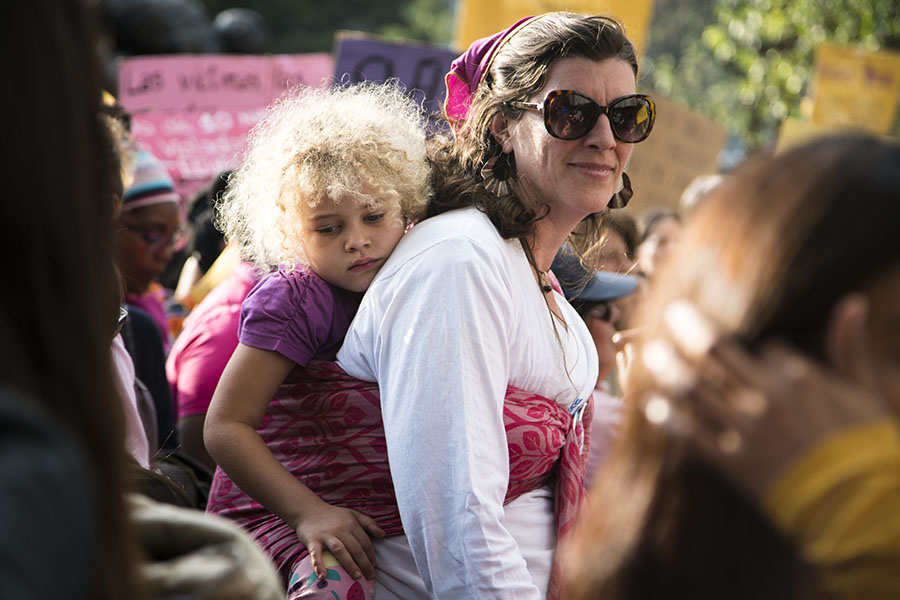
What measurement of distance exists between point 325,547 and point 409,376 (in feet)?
1.44

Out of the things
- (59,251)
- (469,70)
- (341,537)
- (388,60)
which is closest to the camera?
(59,251)

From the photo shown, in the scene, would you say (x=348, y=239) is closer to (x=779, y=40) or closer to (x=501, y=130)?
(x=501, y=130)

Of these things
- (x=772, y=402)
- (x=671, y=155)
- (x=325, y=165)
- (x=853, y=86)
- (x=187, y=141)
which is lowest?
(x=187, y=141)

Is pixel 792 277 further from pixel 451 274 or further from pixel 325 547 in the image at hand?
pixel 325 547

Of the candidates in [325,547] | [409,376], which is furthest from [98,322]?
[325,547]

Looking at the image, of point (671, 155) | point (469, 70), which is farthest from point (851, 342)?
point (671, 155)

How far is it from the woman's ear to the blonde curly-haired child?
4.25ft

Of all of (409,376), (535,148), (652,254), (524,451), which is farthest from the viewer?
(652,254)

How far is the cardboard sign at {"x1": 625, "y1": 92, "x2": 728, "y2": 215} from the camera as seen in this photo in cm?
724

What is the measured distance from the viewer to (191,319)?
11.6 feet

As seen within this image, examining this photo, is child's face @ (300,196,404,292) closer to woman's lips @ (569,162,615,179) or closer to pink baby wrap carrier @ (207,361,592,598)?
pink baby wrap carrier @ (207,361,592,598)

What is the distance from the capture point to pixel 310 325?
7.37 ft

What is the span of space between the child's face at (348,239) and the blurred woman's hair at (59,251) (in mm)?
1362

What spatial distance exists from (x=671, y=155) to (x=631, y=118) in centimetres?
510
